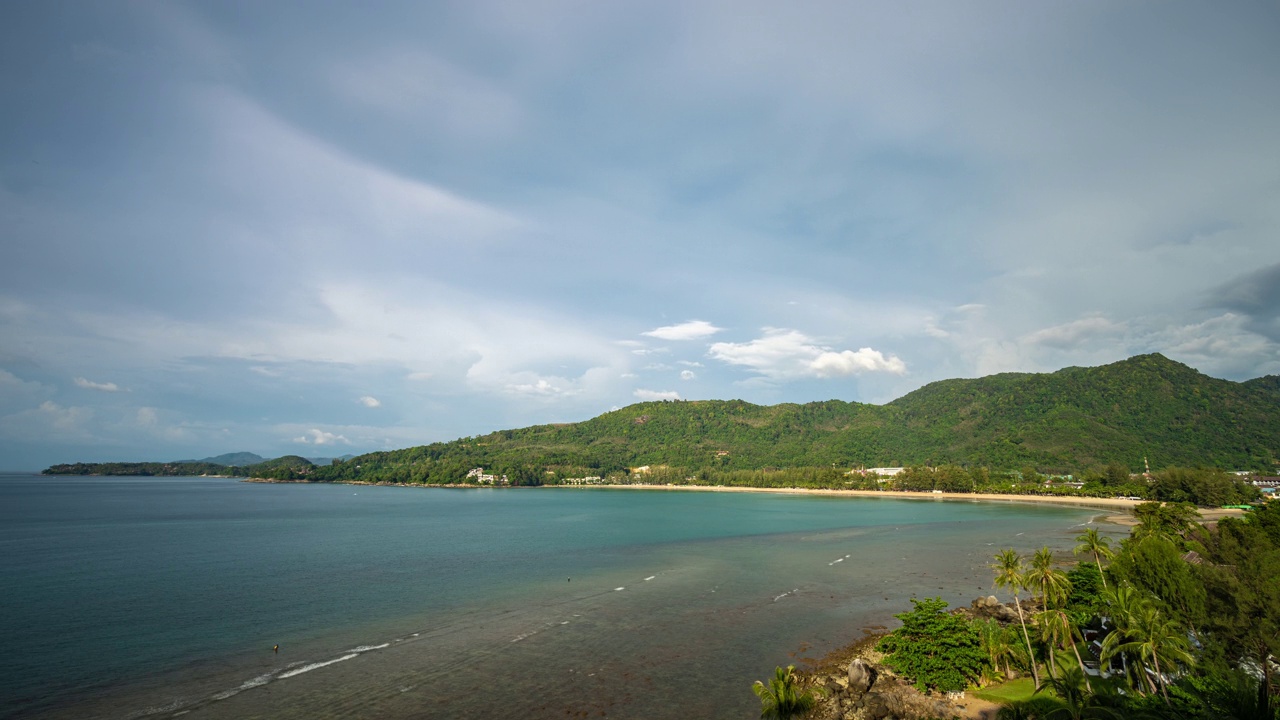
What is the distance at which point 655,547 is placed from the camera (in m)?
81.5

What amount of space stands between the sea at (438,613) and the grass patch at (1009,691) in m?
9.21

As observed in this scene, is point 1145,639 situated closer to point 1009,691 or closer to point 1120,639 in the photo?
point 1009,691

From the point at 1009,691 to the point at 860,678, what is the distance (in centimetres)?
745

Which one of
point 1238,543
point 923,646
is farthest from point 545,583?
point 1238,543

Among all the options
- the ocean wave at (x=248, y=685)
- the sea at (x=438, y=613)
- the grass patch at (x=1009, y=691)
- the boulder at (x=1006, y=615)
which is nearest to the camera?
the grass patch at (x=1009, y=691)

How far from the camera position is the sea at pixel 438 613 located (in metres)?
28.8

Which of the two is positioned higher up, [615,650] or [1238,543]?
[1238,543]

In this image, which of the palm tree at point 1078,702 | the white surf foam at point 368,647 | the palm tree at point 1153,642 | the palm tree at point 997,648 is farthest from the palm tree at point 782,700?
the white surf foam at point 368,647

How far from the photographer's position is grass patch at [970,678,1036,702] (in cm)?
2789

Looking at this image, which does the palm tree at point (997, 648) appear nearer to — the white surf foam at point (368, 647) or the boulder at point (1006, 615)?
the boulder at point (1006, 615)

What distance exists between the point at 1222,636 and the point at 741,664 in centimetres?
2531

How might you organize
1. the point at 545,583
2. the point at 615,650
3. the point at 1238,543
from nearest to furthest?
the point at 615,650, the point at 1238,543, the point at 545,583

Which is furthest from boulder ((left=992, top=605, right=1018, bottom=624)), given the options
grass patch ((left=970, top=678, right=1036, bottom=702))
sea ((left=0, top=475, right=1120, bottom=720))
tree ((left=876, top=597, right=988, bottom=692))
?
grass patch ((left=970, top=678, right=1036, bottom=702))

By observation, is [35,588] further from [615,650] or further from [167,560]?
[615,650]
